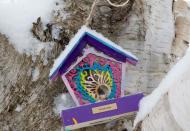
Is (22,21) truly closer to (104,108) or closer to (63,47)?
(63,47)

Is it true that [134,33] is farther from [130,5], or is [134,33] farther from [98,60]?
[98,60]

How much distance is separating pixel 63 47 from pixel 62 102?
16 centimetres

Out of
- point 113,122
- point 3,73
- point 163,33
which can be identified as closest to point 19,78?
point 3,73

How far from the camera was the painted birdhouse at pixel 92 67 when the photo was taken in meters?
1.07

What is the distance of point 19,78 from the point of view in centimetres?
118

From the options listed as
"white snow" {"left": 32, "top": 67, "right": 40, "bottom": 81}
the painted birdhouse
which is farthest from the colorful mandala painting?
"white snow" {"left": 32, "top": 67, "right": 40, "bottom": 81}

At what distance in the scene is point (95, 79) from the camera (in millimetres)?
1099

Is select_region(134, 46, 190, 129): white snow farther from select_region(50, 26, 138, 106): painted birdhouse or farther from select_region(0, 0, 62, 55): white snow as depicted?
select_region(0, 0, 62, 55): white snow

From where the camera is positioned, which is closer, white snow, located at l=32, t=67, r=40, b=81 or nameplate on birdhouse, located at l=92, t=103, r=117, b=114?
nameplate on birdhouse, located at l=92, t=103, r=117, b=114

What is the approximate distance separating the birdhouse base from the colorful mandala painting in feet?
0.14

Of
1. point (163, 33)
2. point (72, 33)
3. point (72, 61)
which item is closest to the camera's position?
point (72, 61)

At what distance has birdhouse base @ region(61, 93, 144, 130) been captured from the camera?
1.07m

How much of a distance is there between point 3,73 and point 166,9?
22.6 inches

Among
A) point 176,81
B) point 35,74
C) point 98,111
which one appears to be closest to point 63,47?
point 35,74
